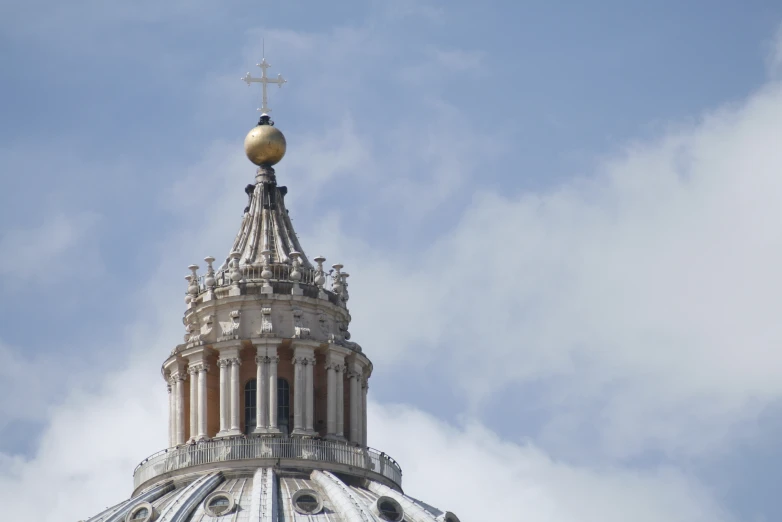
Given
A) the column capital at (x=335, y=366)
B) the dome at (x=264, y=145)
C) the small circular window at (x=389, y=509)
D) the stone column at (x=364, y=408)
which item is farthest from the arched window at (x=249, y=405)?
the dome at (x=264, y=145)

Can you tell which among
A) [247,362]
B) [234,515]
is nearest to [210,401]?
[247,362]

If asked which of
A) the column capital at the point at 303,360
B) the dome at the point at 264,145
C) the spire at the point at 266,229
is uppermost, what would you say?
the dome at the point at 264,145

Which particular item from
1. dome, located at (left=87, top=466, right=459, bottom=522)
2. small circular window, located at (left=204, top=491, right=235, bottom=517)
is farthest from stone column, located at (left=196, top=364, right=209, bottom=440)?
small circular window, located at (left=204, top=491, right=235, bottom=517)

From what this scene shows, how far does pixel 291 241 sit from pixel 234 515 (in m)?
17.4

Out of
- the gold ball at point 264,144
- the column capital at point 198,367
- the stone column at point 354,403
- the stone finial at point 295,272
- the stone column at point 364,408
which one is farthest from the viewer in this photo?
the gold ball at point 264,144

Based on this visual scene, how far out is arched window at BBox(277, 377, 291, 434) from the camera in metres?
102

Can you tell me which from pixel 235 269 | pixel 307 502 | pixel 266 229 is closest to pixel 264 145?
pixel 266 229

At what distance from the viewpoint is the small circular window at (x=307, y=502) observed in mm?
95625

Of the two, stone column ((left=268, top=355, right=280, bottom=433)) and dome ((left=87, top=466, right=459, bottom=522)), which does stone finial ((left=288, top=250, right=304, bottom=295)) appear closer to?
stone column ((left=268, top=355, right=280, bottom=433))

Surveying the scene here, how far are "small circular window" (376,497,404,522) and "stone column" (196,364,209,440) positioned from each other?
9266 mm

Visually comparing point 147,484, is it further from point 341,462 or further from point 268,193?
point 268,193

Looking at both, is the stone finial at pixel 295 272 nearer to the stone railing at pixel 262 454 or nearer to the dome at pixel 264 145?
the dome at pixel 264 145

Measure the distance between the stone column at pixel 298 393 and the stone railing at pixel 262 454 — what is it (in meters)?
1.17

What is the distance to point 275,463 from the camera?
9950cm
